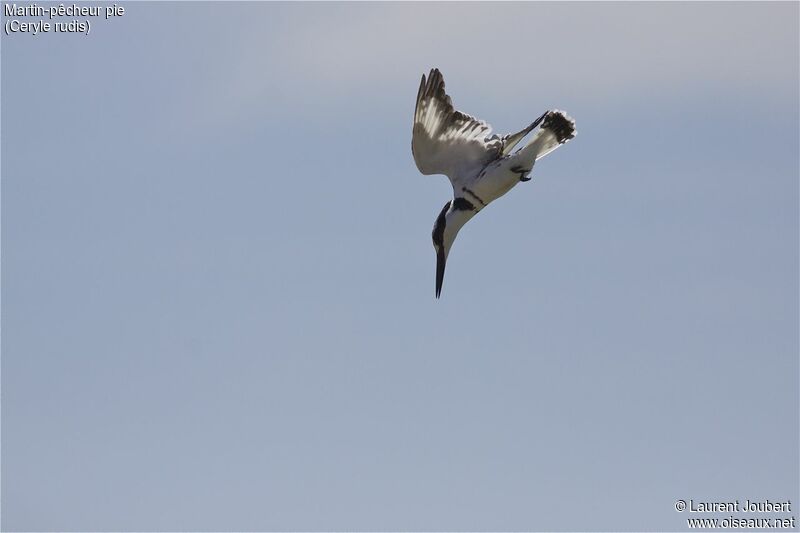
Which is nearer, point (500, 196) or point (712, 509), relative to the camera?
point (500, 196)

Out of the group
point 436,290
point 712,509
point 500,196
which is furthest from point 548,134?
point 712,509

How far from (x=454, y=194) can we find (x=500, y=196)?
2.51 feet

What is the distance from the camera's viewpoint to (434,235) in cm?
2391

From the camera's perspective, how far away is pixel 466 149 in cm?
2322

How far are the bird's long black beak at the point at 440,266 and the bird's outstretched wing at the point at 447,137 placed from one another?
3.96 ft

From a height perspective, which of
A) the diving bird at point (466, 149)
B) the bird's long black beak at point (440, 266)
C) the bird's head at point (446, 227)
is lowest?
the bird's long black beak at point (440, 266)

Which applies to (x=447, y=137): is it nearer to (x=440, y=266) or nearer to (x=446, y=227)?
(x=446, y=227)

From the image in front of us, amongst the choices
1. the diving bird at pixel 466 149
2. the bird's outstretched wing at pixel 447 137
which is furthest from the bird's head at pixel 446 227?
the bird's outstretched wing at pixel 447 137

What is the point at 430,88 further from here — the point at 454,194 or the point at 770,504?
the point at 770,504

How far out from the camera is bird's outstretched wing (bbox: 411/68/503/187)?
75.3 ft

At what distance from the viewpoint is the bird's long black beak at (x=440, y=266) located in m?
24.0

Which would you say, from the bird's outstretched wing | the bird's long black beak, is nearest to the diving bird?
the bird's outstretched wing

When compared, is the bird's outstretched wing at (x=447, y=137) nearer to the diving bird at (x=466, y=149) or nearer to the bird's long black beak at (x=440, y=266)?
the diving bird at (x=466, y=149)

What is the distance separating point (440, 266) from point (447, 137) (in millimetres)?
2065
